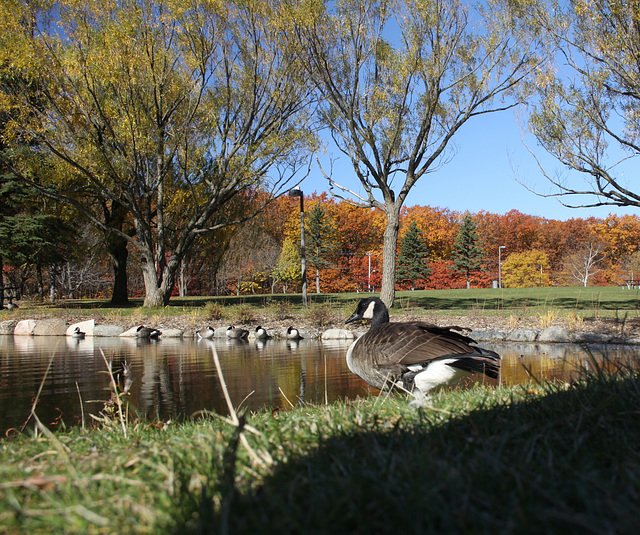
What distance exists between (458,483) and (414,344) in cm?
324

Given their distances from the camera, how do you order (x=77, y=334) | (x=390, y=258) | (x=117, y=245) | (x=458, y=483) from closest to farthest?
1. (x=458, y=483)
2. (x=77, y=334)
3. (x=390, y=258)
4. (x=117, y=245)

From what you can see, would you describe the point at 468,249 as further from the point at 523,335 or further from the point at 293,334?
the point at 293,334

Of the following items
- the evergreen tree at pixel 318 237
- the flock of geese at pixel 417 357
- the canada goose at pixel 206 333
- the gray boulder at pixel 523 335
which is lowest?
Result: the canada goose at pixel 206 333

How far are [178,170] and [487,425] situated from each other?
24232mm

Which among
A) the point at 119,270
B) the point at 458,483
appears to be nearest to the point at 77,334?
the point at 119,270

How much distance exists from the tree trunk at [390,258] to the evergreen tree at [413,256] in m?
44.6

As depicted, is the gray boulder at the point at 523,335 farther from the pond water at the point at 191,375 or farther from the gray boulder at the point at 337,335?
the gray boulder at the point at 337,335

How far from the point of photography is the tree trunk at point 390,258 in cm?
1867

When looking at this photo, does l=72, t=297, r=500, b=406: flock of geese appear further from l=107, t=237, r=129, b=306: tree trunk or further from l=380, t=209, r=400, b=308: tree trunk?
l=107, t=237, r=129, b=306: tree trunk

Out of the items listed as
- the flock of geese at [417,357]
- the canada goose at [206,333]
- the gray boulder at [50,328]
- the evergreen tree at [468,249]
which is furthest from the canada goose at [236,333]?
the evergreen tree at [468,249]

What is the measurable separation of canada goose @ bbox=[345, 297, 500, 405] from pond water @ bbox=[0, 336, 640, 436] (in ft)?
1.54

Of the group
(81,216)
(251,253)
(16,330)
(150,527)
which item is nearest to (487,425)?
(150,527)

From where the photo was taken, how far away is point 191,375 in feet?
26.3

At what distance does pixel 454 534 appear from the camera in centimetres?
112
